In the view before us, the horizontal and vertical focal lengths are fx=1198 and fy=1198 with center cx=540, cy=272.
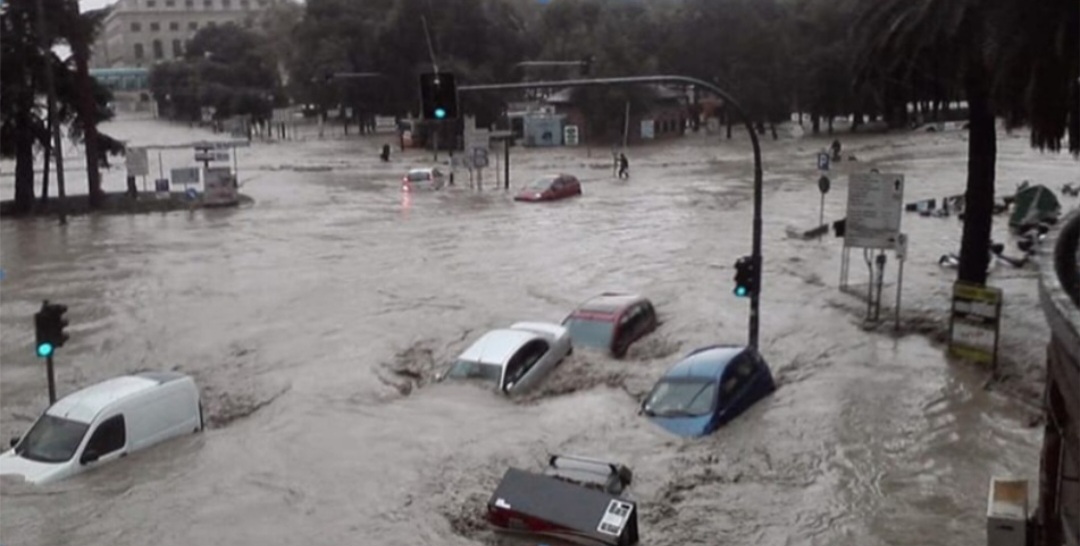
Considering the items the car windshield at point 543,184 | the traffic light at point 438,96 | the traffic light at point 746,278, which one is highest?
the traffic light at point 438,96

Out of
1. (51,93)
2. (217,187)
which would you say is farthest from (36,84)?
(217,187)

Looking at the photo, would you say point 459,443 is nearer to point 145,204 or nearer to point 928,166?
point 145,204

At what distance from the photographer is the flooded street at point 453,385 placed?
45.3ft

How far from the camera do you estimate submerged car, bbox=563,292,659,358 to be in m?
21.9

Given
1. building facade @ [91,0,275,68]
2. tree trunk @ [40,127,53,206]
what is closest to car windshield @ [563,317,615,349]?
tree trunk @ [40,127,53,206]

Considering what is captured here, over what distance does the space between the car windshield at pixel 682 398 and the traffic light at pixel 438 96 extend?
5.22 m

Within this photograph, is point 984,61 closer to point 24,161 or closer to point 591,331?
point 591,331

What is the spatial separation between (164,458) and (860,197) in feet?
45.2

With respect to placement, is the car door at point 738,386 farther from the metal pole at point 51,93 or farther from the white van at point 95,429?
the metal pole at point 51,93

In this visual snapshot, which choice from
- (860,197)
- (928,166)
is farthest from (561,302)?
(928,166)

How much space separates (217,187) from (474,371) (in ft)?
107

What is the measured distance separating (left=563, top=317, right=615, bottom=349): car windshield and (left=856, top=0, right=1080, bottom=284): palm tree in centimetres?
747

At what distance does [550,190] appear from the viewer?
163ft

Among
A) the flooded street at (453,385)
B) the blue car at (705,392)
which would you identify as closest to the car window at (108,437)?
the flooded street at (453,385)
